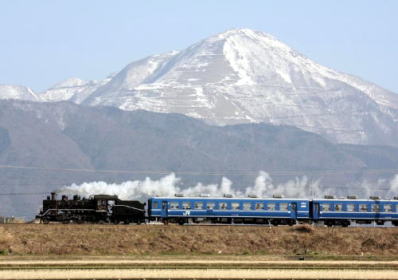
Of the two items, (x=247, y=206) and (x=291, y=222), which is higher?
(x=247, y=206)

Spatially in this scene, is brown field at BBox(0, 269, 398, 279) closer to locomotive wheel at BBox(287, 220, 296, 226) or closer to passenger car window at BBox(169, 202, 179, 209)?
passenger car window at BBox(169, 202, 179, 209)

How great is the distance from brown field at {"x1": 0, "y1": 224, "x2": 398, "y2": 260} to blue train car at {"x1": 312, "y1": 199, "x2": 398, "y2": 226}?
13399mm

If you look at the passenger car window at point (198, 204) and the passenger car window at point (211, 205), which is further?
the passenger car window at point (211, 205)

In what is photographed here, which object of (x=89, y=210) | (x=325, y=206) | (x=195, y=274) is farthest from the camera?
(x=325, y=206)

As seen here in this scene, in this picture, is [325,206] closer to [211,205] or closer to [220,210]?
[220,210]

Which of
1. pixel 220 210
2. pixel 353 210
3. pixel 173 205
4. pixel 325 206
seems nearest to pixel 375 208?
pixel 353 210

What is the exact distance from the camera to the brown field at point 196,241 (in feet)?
340

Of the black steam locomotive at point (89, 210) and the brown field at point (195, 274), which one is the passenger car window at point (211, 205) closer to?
the black steam locomotive at point (89, 210)

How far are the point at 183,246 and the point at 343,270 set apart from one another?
2393 centimetres

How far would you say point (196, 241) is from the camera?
10806cm

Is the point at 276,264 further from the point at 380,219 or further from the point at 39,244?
the point at 380,219

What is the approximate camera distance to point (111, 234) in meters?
108

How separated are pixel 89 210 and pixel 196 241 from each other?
2204 centimetres

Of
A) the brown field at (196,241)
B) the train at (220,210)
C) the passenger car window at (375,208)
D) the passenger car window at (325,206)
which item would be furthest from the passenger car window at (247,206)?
the passenger car window at (375,208)
